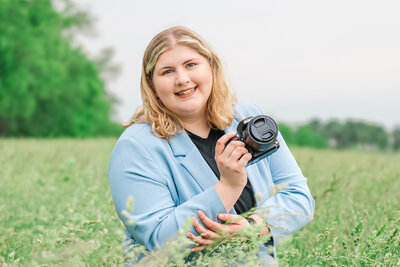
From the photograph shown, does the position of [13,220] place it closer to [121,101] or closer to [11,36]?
[11,36]

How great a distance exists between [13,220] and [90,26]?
2554 cm

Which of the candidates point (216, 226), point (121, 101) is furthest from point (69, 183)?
point (121, 101)

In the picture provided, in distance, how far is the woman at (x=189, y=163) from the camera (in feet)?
6.09

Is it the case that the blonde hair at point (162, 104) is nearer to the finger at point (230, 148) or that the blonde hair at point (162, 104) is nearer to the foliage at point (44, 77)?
the finger at point (230, 148)

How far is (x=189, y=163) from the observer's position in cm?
212

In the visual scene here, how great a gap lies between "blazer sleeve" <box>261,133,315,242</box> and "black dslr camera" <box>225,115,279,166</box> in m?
0.31

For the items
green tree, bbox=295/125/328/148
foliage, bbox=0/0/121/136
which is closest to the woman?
foliage, bbox=0/0/121/136

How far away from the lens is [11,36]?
1928 cm

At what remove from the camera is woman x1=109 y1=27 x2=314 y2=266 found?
1856 millimetres

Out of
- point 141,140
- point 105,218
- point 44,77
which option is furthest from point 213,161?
Result: point 44,77

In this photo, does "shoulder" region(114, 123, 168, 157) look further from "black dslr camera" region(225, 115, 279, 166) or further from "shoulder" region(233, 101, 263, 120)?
"shoulder" region(233, 101, 263, 120)

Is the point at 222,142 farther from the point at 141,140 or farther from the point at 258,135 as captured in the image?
the point at 141,140

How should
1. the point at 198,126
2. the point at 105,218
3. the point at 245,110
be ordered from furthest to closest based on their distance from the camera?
the point at 105,218, the point at 245,110, the point at 198,126

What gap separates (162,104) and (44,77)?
64.7ft
